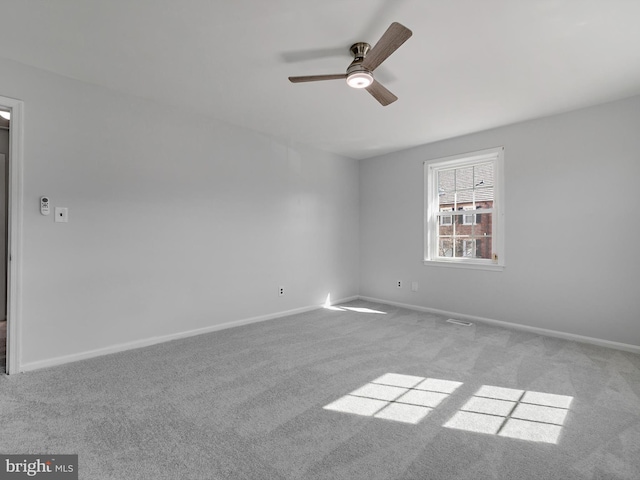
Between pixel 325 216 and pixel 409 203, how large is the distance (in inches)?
53.1

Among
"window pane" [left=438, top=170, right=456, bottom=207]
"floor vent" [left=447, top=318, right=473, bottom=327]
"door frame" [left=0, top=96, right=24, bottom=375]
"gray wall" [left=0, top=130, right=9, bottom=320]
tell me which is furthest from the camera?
"window pane" [left=438, top=170, right=456, bottom=207]

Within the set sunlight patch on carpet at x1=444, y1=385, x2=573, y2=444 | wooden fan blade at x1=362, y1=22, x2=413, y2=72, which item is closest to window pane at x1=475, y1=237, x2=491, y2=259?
sunlight patch on carpet at x1=444, y1=385, x2=573, y2=444

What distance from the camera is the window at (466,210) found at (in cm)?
404

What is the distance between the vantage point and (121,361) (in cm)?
280

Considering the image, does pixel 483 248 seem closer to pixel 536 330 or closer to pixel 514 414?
pixel 536 330

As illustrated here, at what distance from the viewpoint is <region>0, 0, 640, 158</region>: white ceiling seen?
1.94 meters

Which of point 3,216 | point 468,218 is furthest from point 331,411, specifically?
point 3,216

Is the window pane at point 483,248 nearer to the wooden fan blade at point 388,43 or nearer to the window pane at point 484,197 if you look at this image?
the window pane at point 484,197

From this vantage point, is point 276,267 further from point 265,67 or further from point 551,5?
point 551,5

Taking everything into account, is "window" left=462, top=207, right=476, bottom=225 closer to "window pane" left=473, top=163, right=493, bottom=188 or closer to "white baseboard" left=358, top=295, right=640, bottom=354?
"window pane" left=473, top=163, right=493, bottom=188

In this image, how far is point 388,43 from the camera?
1.90 meters

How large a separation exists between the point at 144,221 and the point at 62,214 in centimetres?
66

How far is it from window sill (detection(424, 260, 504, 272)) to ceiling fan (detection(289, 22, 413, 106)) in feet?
8.72

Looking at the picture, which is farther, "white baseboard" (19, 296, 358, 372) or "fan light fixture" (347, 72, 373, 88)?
"white baseboard" (19, 296, 358, 372)
